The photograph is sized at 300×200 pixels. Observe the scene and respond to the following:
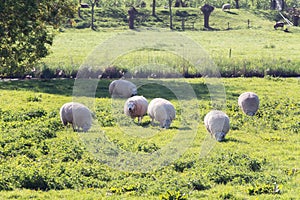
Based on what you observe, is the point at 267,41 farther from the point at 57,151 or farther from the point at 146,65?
the point at 57,151

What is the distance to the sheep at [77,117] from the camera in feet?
71.8

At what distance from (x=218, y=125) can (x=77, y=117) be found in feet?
15.7

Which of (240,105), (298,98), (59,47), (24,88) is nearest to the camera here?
(240,105)

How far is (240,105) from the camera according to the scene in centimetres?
2606

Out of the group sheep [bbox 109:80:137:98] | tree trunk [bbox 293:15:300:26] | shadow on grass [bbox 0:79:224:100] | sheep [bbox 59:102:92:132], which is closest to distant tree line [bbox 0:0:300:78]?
Answer: shadow on grass [bbox 0:79:224:100]

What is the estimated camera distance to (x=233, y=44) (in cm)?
5825

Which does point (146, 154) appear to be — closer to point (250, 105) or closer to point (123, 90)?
point (250, 105)

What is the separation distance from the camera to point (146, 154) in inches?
737

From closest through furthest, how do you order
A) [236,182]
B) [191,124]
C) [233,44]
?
[236,182], [191,124], [233,44]

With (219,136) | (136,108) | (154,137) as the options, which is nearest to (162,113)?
(136,108)

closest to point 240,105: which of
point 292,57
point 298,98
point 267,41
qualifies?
point 298,98

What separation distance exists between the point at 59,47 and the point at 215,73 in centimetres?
1975

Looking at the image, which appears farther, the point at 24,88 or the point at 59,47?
the point at 59,47

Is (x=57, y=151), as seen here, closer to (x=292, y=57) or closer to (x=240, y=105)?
(x=240, y=105)
